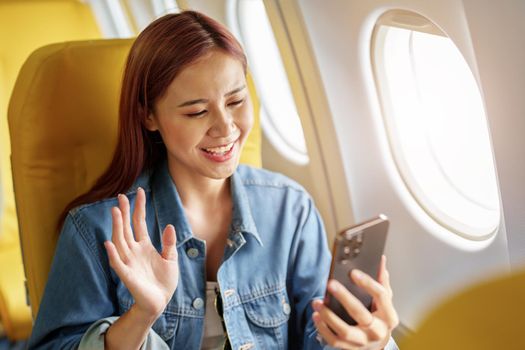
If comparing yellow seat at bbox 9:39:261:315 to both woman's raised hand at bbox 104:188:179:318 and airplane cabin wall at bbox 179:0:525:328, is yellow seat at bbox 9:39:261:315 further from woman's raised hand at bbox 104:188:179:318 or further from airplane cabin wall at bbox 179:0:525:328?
airplane cabin wall at bbox 179:0:525:328

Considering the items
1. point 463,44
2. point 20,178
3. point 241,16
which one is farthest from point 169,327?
point 241,16

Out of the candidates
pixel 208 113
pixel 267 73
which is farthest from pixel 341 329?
pixel 267 73

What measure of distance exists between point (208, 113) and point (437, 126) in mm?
865

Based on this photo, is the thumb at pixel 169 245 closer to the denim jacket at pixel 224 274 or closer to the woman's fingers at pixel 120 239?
the woman's fingers at pixel 120 239

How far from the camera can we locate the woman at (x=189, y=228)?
5.82ft

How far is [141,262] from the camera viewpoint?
163 cm

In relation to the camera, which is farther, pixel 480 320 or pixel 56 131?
pixel 56 131

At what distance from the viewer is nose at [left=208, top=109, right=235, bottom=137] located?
1.85 m

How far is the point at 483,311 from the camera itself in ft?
3.06

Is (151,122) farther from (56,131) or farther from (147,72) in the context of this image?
(56,131)

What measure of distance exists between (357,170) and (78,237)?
3.50 ft

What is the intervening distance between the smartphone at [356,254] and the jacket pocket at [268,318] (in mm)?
375

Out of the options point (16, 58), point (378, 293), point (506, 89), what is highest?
point (16, 58)

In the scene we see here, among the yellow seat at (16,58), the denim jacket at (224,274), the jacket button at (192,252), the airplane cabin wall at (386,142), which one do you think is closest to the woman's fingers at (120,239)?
the denim jacket at (224,274)
